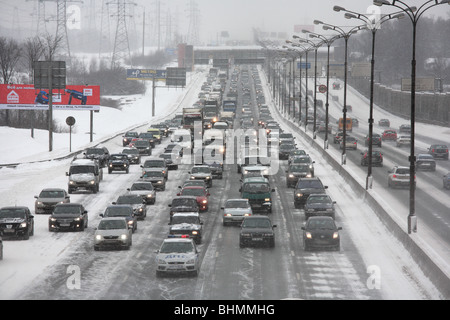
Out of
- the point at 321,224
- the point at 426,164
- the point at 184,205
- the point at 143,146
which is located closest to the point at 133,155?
the point at 143,146

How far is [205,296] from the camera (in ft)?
82.4

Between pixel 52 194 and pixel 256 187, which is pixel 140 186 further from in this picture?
pixel 256 187

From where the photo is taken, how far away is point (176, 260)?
28.0 metres

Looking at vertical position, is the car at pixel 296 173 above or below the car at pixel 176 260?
above

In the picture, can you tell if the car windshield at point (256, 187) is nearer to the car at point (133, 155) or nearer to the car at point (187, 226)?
the car at point (187, 226)

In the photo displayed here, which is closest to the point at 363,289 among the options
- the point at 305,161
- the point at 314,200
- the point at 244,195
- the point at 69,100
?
the point at 314,200

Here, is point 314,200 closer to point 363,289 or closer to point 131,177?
point 363,289

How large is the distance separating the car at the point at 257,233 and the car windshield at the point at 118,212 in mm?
6032

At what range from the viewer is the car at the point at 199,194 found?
44.6 m


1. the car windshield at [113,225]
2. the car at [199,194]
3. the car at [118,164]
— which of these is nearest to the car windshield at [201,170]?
the car at [118,164]

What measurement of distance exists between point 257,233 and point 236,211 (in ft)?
20.5

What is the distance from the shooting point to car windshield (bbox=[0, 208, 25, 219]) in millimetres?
36156
